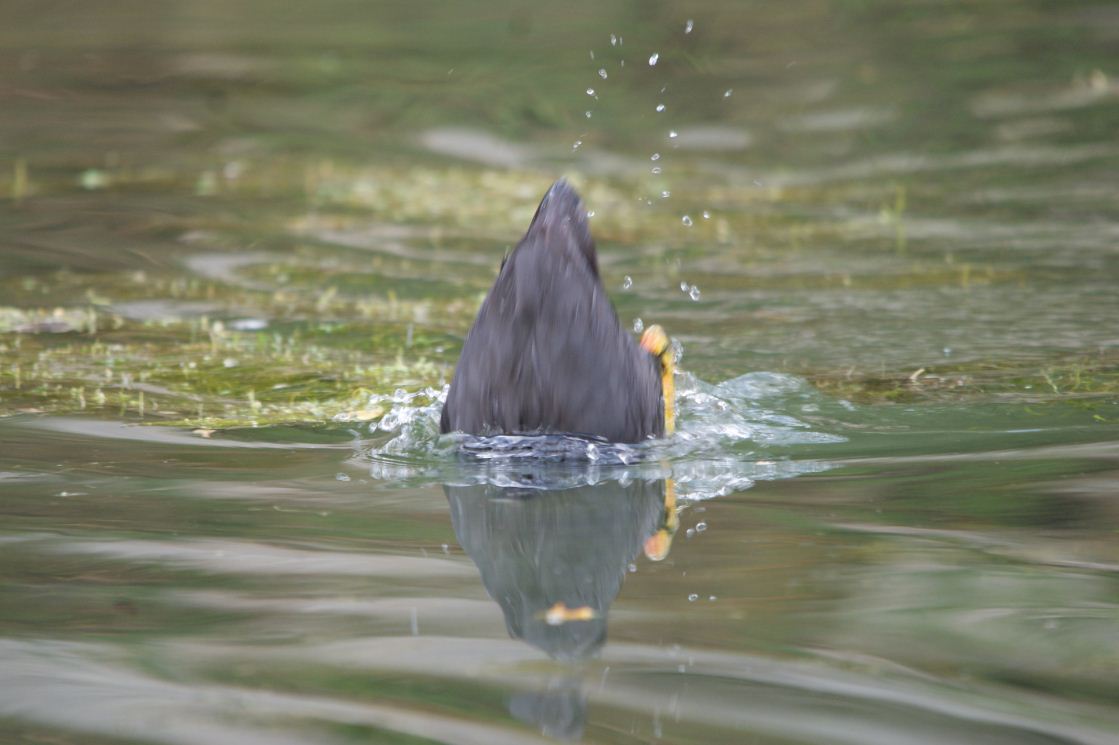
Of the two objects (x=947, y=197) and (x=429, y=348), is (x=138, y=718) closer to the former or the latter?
(x=429, y=348)

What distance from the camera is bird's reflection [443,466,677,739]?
2.66 metres

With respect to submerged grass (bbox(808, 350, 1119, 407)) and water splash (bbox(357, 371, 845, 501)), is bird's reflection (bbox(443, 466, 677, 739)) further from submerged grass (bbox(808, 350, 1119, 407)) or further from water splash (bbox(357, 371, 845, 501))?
submerged grass (bbox(808, 350, 1119, 407))

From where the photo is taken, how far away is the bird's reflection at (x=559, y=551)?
266 cm

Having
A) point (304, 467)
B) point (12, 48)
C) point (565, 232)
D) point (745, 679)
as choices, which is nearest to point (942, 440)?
point (565, 232)

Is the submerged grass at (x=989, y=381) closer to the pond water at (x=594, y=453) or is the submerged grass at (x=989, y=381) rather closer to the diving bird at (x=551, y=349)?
the pond water at (x=594, y=453)

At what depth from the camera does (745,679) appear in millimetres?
2660

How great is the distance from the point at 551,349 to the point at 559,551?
2.51 feet

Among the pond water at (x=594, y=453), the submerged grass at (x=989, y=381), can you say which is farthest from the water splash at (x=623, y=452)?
the submerged grass at (x=989, y=381)

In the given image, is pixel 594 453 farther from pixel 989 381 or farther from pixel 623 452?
pixel 989 381

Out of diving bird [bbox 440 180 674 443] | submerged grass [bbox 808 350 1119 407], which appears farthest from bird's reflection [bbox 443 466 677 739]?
submerged grass [bbox 808 350 1119 407]

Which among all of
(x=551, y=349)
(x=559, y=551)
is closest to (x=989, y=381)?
(x=551, y=349)

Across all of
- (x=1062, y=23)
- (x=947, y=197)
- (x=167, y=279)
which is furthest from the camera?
(x=1062, y=23)

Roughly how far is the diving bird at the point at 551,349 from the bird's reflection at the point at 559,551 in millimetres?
185

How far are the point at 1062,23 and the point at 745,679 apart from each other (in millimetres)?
11562
